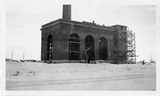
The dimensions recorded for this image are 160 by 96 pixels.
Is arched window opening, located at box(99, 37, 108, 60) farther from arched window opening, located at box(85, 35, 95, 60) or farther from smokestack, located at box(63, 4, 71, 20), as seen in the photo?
smokestack, located at box(63, 4, 71, 20)

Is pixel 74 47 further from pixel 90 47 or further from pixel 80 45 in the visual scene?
pixel 90 47

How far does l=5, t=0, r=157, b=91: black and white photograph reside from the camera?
129 inches

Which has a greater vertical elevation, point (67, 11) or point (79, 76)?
point (67, 11)

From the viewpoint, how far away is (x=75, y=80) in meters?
3.30

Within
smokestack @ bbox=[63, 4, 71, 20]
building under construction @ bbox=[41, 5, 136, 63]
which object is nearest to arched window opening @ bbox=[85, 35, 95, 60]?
building under construction @ bbox=[41, 5, 136, 63]

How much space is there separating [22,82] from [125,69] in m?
1.67

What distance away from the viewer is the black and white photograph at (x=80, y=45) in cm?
327

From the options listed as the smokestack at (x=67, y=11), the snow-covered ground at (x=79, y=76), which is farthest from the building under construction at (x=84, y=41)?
the snow-covered ground at (x=79, y=76)

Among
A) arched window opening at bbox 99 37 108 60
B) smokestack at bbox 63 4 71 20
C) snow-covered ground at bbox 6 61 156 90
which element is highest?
smokestack at bbox 63 4 71 20

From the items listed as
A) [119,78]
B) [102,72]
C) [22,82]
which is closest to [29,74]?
[22,82]

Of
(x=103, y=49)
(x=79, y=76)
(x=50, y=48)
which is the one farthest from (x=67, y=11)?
(x=79, y=76)

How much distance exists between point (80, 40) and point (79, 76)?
58cm

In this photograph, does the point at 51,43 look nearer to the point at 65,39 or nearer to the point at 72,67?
the point at 65,39

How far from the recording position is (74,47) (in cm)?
331
